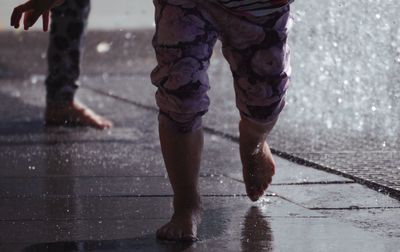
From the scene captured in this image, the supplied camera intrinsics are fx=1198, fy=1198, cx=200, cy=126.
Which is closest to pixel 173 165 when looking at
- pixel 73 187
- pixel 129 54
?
pixel 73 187

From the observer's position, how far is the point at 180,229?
305 centimetres

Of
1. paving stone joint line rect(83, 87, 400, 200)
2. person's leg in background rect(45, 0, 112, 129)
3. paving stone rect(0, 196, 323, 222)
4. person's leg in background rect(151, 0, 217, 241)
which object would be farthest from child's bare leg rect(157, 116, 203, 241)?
person's leg in background rect(45, 0, 112, 129)

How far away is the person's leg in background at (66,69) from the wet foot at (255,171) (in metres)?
2.13

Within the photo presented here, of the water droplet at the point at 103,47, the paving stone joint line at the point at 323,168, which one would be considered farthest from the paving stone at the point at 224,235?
the water droplet at the point at 103,47

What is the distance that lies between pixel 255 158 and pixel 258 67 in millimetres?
366

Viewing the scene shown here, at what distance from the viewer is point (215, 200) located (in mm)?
3627

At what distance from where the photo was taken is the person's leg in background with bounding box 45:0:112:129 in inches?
219

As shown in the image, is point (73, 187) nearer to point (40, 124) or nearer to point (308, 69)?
point (40, 124)

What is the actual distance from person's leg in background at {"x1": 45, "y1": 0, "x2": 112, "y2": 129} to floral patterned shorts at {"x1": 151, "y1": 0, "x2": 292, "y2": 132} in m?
2.35

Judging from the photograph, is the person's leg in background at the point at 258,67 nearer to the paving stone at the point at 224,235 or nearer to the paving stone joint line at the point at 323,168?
the paving stone at the point at 224,235

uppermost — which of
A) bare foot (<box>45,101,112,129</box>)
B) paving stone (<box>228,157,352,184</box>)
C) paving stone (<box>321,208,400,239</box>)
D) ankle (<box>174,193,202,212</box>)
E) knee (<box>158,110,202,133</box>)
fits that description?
knee (<box>158,110,202,133</box>)

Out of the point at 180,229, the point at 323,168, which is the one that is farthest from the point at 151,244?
the point at 323,168

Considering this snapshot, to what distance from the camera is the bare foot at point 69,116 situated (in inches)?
223

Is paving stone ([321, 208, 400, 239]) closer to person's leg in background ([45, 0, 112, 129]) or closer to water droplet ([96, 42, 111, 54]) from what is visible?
person's leg in background ([45, 0, 112, 129])
